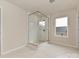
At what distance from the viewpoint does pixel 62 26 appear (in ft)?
17.1

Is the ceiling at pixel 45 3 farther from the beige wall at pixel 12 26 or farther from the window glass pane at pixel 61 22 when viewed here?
the window glass pane at pixel 61 22

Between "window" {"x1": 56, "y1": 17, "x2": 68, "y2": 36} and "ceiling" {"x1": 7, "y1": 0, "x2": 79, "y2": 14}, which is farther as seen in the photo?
"window" {"x1": 56, "y1": 17, "x2": 68, "y2": 36}

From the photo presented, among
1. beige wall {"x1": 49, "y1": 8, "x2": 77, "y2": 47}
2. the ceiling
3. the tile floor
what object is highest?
the ceiling

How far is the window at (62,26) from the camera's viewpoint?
497 cm

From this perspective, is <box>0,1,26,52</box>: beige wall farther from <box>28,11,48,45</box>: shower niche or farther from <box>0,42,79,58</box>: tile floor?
<box>28,11,48,45</box>: shower niche

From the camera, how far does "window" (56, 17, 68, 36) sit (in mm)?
4973

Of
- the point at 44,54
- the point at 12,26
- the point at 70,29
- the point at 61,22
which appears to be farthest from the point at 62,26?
the point at 12,26

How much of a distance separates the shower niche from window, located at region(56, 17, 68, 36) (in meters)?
0.82

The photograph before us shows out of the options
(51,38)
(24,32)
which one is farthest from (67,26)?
(24,32)

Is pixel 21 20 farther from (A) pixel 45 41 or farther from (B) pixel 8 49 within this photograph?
(A) pixel 45 41

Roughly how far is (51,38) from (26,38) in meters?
1.82

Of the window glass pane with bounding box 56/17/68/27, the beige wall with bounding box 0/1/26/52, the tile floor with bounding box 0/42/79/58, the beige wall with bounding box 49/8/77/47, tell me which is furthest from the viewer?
the window glass pane with bounding box 56/17/68/27

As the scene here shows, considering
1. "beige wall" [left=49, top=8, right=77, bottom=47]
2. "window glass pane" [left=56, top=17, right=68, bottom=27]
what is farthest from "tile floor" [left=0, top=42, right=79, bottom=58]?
"window glass pane" [left=56, top=17, right=68, bottom=27]

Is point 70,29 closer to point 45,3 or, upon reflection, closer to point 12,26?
point 45,3
